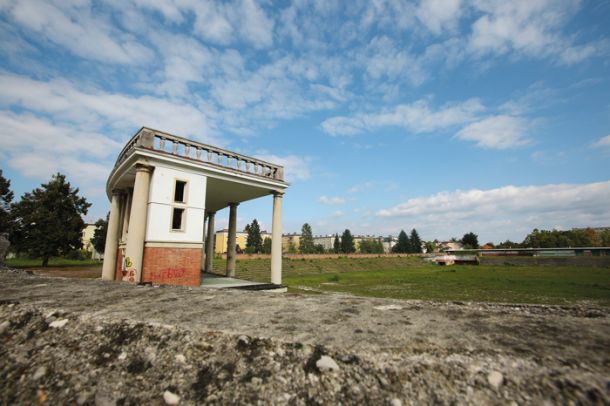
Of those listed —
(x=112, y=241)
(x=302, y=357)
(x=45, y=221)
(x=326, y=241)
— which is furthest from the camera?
(x=326, y=241)

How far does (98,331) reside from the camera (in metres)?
2.36

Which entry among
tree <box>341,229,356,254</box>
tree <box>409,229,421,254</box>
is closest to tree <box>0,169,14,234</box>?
tree <box>341,229,356,254</box>

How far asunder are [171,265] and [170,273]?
1.08 feet

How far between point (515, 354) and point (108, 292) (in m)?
4.67

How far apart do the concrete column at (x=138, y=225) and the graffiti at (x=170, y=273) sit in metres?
0.64

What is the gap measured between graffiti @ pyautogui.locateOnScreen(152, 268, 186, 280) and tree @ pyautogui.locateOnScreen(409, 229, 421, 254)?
4378 inches

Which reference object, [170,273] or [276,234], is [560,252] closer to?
[276,234]

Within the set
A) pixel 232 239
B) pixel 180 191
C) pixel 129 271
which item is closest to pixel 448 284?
pixel 232 239

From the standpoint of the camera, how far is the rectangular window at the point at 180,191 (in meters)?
12.9

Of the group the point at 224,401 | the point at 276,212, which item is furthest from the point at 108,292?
the point at 276,212

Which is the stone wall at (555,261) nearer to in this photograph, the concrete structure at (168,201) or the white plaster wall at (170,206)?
the concrete structure at (168,201)

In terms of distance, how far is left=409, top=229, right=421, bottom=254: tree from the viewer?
11344 centimetres

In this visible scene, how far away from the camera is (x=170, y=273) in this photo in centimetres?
1191

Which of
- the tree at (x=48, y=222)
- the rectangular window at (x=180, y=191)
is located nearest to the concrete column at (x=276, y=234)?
the rectangular window at (x=180, y=191)
